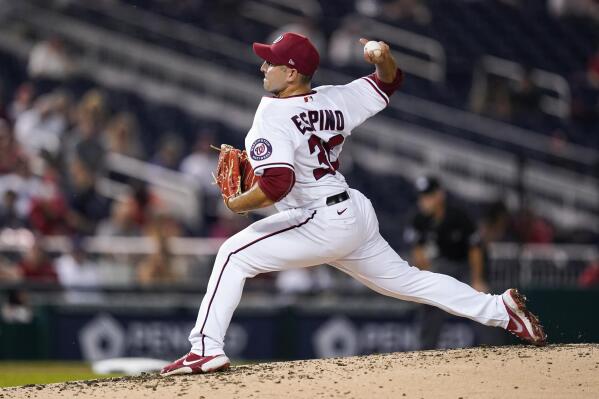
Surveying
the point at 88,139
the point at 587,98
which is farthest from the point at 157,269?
the point at 587,98

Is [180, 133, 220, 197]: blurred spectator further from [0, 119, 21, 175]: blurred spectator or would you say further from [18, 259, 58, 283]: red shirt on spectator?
[18, 259, 58, 283]: red shirt on spectator

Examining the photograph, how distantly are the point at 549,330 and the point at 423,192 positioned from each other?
8.19 ft

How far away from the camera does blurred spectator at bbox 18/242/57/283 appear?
13.9m

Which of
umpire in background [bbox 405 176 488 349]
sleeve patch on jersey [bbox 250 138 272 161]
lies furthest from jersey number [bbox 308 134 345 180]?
umpire in background [bbox 405 176 488 349]

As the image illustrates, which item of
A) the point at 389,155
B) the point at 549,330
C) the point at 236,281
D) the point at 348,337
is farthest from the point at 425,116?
the point at 236,281

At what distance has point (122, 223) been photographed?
47.5ft

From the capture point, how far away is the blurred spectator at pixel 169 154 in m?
16.2

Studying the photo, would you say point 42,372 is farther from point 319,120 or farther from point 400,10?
point 400,10

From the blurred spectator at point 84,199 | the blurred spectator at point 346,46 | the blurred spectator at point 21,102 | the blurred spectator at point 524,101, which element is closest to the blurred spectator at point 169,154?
the blurred spectator at point 84,199

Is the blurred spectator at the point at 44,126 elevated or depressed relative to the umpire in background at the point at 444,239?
elevated

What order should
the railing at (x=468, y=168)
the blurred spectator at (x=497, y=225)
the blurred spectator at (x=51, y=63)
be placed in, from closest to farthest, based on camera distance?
the blurred spectator at (x=497, y=225) < the railing at (x=468, y=168) < the blurred spectator at (x=51, y=63)

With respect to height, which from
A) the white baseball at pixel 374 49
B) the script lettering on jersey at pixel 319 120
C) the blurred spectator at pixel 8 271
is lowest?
the blurred spectator at pixel 8 271

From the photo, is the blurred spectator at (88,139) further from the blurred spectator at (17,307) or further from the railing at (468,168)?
the railing at (468,168)

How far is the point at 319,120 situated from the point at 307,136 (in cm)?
12
